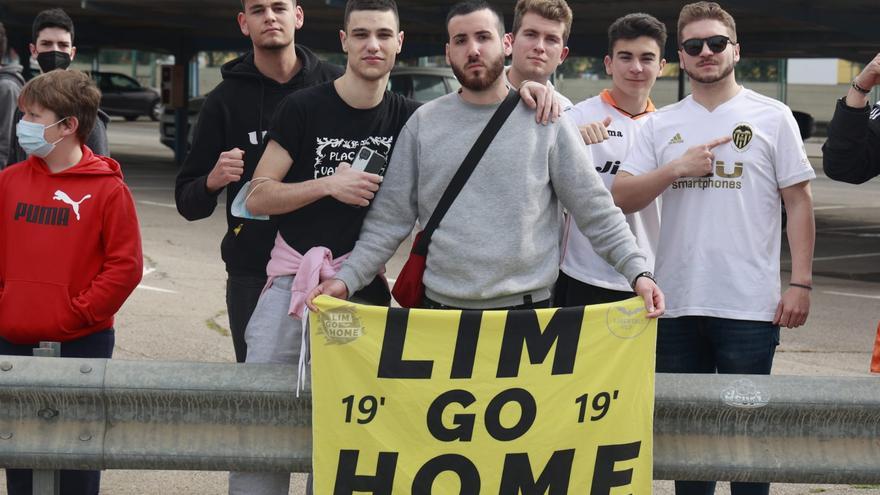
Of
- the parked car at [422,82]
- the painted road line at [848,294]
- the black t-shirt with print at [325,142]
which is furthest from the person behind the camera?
the parked car at [422,82]

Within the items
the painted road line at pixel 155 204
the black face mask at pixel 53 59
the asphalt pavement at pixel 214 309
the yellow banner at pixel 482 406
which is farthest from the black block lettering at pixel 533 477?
the painted road line at pixel 155 204

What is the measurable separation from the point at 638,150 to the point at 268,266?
1336 mm

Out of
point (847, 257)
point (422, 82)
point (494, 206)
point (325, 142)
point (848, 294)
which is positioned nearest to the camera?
point (494, 206)

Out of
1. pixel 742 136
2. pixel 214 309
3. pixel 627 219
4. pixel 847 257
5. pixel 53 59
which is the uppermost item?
pixel 53 59

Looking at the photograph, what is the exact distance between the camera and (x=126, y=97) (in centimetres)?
4619

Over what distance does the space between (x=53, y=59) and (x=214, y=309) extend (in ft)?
11.9

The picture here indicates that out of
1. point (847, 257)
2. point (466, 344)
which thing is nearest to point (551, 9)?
point (466, 344)

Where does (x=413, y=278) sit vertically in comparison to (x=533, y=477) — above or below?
above

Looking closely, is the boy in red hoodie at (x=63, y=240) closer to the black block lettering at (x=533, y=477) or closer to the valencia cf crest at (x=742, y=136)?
the black block lettering at (x=533, y=477)

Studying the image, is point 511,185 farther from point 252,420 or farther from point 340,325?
point 252,420

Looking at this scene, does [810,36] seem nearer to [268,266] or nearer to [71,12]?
[71,12]

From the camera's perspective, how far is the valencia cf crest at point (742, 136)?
4207 mm

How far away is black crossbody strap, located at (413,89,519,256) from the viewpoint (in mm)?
3826

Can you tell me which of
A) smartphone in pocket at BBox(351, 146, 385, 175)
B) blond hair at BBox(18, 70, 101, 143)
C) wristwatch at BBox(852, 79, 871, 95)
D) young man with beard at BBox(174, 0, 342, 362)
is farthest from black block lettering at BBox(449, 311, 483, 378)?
blond hair at BBox(18, 70, 101, 143)
